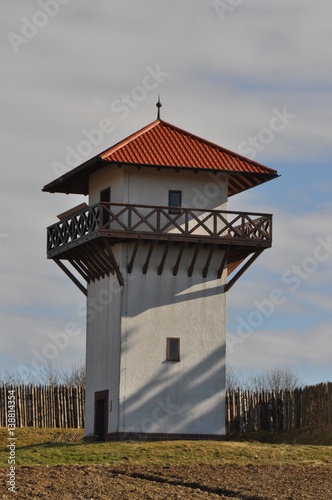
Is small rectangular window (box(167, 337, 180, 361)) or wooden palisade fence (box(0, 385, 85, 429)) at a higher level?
small rectangular window (box(167, 337, 180, 361))

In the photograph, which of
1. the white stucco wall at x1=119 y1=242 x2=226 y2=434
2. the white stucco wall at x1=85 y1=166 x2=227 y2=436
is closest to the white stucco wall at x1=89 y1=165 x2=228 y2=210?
the white stucco wall at x1=85 y1=166 x2=227 y2=436

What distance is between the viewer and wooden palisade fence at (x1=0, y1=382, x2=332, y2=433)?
146 feet

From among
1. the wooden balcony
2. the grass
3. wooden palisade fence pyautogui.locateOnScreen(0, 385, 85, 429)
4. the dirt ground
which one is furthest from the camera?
wooden palisade fence pyautogui.locateOnScreen(0, 385, 85, 429)

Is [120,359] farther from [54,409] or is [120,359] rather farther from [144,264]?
[54,409]

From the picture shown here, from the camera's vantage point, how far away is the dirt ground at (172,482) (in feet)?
92.0

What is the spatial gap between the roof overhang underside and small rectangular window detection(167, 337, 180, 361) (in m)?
5.48

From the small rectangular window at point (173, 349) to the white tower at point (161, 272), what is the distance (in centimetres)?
3

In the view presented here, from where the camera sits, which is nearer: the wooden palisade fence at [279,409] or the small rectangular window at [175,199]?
the small rectangular window at [175,199]

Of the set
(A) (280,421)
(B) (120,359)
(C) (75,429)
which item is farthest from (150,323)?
(C) (75,429)

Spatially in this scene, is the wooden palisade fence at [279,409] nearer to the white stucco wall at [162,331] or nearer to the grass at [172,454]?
the grass at [172,454]

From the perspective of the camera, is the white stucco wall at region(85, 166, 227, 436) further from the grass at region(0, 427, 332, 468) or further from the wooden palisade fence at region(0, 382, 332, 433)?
the wooden palisade fence at region(0, 382, 332, 433)

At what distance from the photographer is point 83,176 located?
144 feet

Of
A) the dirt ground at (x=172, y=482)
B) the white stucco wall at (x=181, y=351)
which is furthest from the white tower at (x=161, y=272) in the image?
the dirt ground at (x=172, y=482)

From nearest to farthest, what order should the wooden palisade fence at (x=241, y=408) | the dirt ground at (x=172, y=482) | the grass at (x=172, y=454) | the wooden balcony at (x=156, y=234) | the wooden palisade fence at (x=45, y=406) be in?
the dirt ground at (x=172, y=482) → the grass at (x=172, y=454) → the wooden balcony at (x=156, y=234) → the wooden palisade fence at (x=241, y=408) → the wooden palisade fence at (x=45, y=406)
